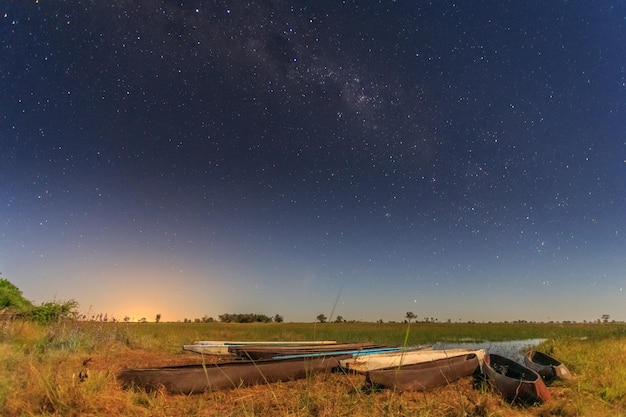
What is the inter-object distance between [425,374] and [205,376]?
4796 millimetres

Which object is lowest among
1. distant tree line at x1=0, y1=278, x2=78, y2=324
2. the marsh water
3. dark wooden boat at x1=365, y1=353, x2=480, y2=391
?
the marsh water

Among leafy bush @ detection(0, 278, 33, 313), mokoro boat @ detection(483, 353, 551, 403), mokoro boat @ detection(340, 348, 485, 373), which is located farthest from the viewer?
leafy bush @ detection(0, 278, 33, 313)

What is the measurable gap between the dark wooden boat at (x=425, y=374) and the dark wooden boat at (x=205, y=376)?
4.82ft

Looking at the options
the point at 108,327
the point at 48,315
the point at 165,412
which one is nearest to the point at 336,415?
the point at 165,412

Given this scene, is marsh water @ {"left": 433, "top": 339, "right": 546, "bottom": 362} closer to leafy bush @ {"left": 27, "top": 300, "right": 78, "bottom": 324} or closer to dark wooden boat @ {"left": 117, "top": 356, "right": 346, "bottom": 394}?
dark wooden boat @ {"left": 117, "top": 356, "right": 346, "bottom": 394}

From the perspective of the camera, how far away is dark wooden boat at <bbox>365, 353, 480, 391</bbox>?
8094mm

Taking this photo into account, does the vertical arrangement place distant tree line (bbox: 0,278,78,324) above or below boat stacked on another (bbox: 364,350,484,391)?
above

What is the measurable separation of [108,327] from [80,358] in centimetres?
822

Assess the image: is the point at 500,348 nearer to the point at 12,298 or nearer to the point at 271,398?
the point at 271,398

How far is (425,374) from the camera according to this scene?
9.13 metres

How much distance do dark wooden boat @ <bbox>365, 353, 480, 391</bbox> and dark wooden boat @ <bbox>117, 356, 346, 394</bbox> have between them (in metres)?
1.47

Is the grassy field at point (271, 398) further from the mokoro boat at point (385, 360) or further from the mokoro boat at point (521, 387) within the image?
the mokoro boat at point (385, 360)

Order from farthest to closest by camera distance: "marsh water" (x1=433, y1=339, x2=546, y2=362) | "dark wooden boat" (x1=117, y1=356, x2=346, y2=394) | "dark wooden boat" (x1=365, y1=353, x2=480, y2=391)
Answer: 1. "marsh water" (x1=433, y1=339, x2=546, y2=362)
2. "dark wooden boat" (x1=365, y1=353, x2=480, y2=391)
3. "dark wooden boat" (x1=117, y1=356, x2=346, y2=394)

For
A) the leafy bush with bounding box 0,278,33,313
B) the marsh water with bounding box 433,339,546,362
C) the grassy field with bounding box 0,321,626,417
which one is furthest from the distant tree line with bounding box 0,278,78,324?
the marsh water with bounding box 433,339,546,362
